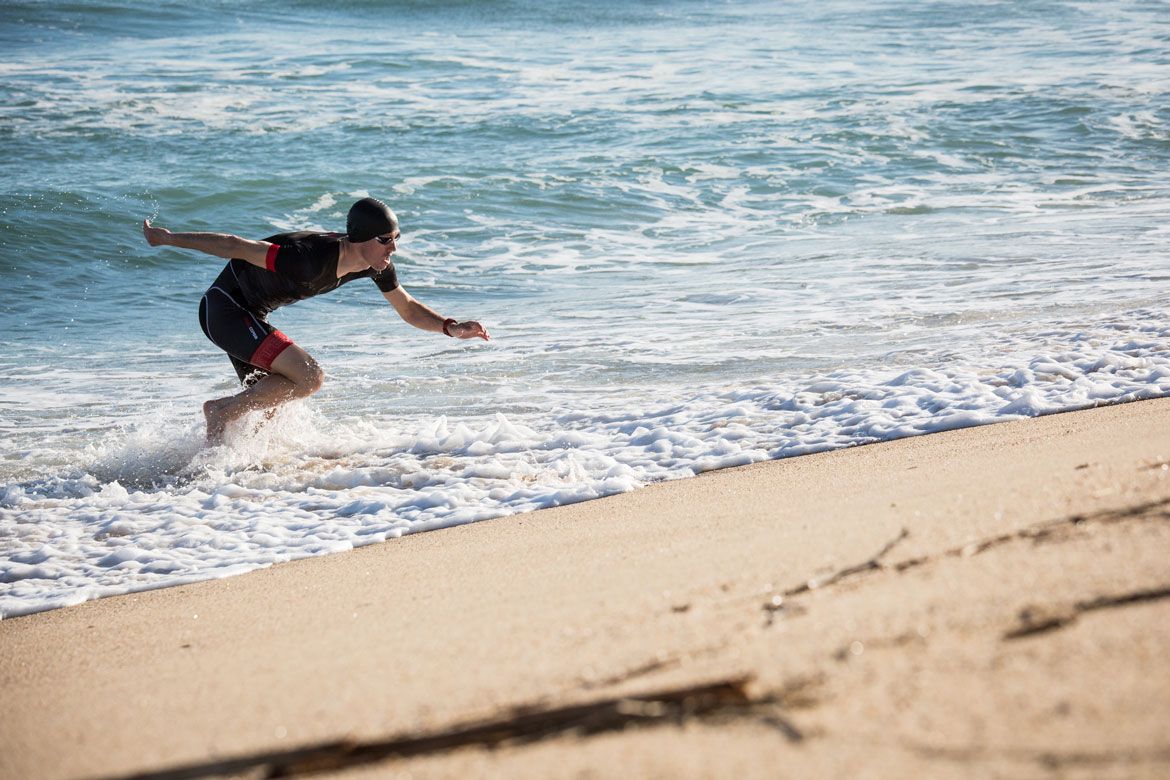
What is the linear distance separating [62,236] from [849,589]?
1229cm

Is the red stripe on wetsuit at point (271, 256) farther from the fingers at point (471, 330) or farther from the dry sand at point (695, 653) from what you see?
the dry sand at point (695, 653)

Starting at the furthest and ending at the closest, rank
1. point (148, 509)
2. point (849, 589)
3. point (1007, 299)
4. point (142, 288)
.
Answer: point (142, 288) < point (1007, 299) < point (148, 509) < point (849, 589)

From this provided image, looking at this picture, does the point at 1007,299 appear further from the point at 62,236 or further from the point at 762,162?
the point at 62,236

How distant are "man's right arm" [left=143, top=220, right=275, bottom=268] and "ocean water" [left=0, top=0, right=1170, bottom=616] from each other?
1028 millimetres

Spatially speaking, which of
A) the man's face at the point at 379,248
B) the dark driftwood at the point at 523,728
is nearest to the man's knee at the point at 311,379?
the man's face at the point at 379,248

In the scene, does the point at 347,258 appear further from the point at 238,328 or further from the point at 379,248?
the point at 238,328

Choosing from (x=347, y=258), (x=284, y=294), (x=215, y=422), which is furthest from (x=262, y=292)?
(x=215, y=422)

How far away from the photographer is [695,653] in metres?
2.22

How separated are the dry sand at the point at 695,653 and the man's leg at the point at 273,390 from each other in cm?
207

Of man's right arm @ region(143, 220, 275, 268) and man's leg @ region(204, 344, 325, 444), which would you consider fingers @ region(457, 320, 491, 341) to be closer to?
man's leg @ region(204, 344, 325, 444)

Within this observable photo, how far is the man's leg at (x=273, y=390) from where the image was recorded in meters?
5.92

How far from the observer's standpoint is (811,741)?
1.79 m

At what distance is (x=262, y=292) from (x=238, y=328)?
24 centimetres

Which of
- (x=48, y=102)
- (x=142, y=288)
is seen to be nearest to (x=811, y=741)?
(x=142, y=288)
